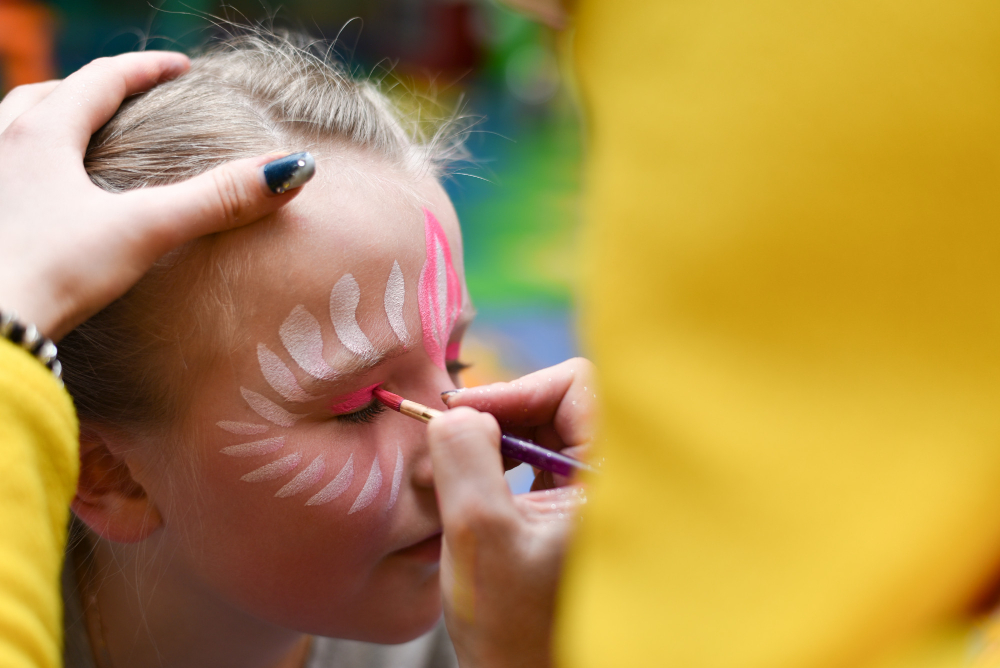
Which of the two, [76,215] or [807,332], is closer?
[807,332]

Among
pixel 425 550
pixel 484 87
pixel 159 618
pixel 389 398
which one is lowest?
pixel 159 618

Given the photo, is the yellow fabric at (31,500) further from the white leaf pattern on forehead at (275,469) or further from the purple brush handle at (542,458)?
the purple brush handle at (542,458)

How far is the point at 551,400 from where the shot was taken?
0.69 m

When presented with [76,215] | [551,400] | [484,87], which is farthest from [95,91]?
[484,87]

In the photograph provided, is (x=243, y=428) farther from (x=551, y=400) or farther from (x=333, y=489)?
(x=551, y=400)

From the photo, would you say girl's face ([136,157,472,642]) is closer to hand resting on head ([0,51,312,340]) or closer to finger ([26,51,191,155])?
hand resting on head ([0,51,312,340])

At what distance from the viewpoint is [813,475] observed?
28 cm

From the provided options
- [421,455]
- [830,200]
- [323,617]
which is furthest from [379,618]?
[830,200]

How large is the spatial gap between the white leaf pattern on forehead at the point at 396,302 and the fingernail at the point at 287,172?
13 centimetres

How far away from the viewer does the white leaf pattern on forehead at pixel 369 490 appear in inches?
26.2

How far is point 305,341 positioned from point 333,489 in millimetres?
137

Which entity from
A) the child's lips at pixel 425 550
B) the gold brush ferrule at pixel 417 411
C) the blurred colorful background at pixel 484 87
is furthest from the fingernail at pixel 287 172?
the blurred colorful background at pixel 484 87

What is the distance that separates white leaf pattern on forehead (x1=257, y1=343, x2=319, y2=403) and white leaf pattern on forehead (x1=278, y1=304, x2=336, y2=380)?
0.5 inches

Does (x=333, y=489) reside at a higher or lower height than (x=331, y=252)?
lower
